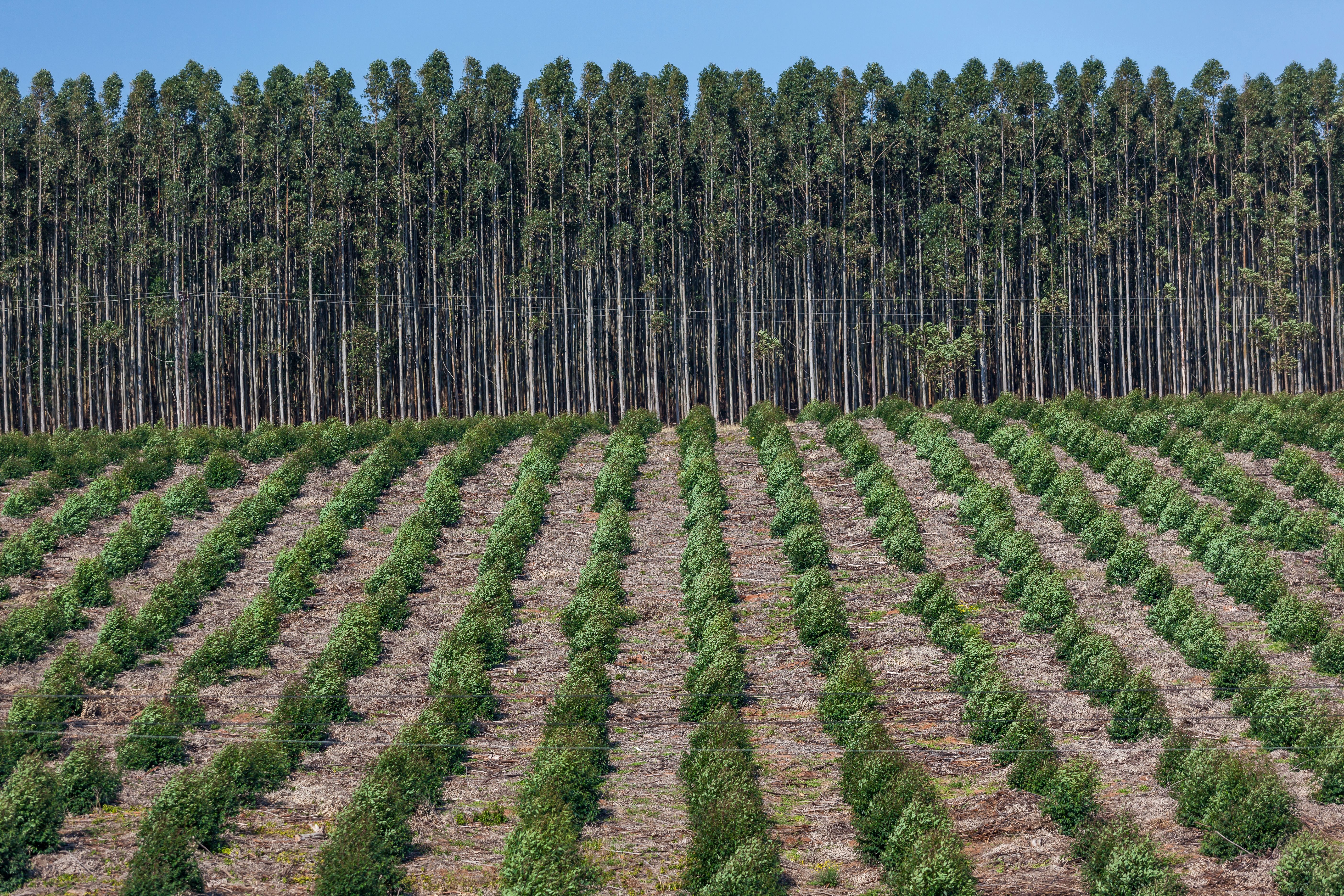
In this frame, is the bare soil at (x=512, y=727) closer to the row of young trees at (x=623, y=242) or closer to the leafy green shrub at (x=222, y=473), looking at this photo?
the leafy green shrub at (x=222, y=473)

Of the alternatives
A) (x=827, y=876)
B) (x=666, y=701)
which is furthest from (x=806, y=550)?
(x=827, y=876)

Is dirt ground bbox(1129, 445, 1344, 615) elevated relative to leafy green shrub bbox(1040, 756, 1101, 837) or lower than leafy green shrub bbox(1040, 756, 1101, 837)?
elevated

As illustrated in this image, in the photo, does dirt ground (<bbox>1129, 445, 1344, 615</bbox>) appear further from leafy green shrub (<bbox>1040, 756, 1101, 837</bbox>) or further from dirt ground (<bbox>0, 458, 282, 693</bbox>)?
dirt ground (<bbox>0, 458, 282, 693</bbox>)

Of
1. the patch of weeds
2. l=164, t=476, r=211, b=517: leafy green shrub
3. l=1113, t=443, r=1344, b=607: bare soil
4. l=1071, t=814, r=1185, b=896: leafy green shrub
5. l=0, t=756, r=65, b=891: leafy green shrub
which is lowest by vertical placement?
the patch of weeds

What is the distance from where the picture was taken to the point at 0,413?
51.3m

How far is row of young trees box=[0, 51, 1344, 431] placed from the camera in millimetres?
48625

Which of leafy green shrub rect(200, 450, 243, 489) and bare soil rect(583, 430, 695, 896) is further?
leafy green shrub rect(200, 450, 243, 489)

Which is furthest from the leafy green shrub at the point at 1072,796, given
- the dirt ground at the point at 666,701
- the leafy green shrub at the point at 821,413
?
the leafy green shrub at the point at 821,413

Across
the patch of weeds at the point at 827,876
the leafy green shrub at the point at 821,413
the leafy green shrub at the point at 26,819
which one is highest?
the leafy green shrub at the point at 821,413

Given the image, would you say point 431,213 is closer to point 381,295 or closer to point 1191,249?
point 381,295

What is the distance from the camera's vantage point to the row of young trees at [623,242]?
48625 millimetres

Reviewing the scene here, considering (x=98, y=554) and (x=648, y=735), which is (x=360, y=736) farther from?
(x=98, y=554)

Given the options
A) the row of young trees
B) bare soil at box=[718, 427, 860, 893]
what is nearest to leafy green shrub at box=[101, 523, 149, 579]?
bare soil at box=[718, 427, 860, 893]

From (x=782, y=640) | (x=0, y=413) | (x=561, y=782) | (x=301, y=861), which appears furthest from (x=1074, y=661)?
(x=0, y=413)
